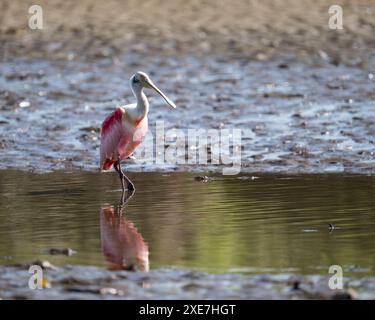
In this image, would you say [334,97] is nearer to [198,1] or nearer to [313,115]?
[313,115]

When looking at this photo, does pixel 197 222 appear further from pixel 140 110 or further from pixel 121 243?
pixel 140 110

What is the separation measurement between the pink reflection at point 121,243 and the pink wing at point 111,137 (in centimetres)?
215

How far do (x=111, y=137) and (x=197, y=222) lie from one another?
3.19m

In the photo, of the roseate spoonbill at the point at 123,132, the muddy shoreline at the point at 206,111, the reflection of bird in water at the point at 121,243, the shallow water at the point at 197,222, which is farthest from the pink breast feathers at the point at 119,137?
the reflection of bird in water at the point at 121,243

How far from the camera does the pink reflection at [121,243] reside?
848 cm

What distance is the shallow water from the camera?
28.1ft

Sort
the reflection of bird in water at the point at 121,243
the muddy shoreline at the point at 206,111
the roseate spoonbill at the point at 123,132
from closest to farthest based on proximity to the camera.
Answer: the reflection of bird in water at the point at 121,243
the roseate spoonbill at the point at 123,132
the muddy shoreline at the point at 206,111

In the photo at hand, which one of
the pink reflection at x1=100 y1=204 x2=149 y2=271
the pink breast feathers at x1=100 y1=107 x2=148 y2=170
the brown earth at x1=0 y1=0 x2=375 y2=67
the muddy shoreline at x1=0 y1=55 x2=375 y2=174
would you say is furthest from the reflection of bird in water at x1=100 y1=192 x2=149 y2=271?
the brown earth at x1=0 y1=0 x2=375 y2=67

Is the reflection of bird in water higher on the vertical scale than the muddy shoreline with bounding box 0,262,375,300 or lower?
higher

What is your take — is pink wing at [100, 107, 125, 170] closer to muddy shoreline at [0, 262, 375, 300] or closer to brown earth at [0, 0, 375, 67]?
muddy shoreline at [0, 262, 375, 300]

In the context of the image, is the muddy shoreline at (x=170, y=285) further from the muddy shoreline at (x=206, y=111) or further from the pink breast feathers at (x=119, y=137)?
the muddy shoreline at (x=206, y=111)

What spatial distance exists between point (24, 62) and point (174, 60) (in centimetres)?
253

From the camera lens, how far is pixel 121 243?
366 inches
